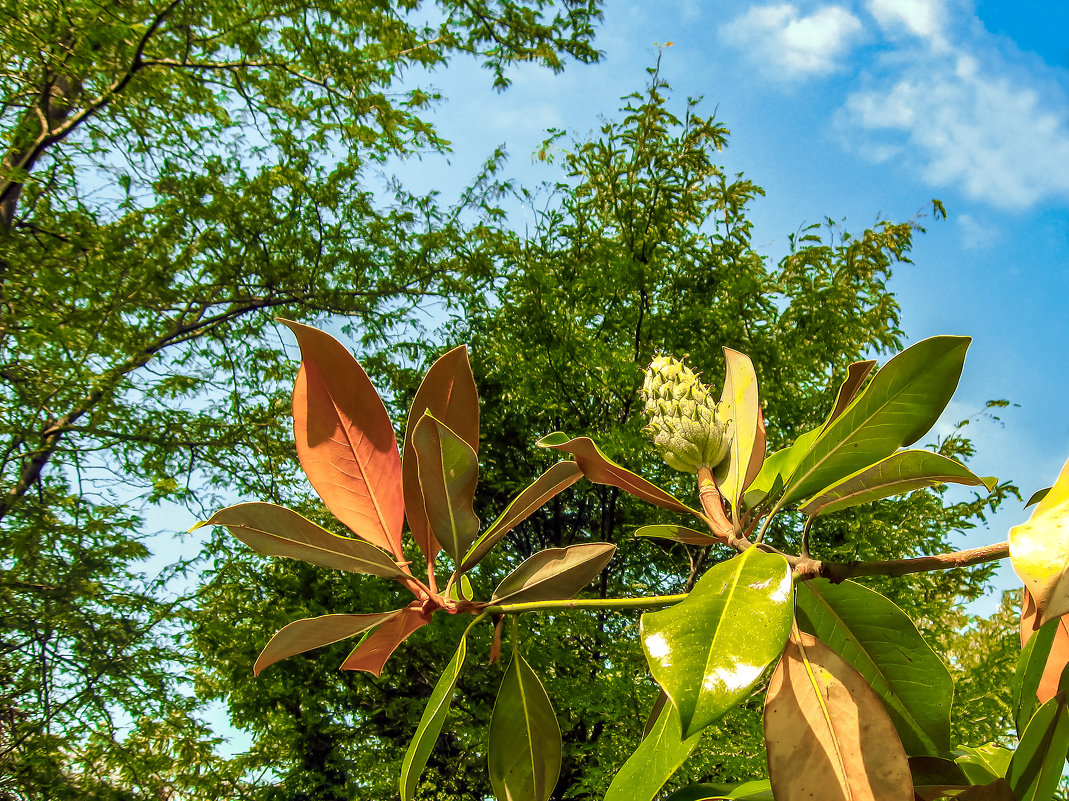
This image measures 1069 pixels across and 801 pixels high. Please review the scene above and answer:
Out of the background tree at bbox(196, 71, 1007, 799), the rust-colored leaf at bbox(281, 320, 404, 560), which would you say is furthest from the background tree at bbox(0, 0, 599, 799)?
the rust-colored leaf at bbox(281, 320, 404, 560)

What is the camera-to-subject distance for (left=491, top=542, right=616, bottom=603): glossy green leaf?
1.39ft

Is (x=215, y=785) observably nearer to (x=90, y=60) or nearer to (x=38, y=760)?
(x=38, y=760)

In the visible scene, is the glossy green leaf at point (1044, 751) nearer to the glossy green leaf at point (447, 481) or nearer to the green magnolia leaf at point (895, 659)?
the green magnolia leaf at point (895, 659)

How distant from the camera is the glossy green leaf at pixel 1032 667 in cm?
37

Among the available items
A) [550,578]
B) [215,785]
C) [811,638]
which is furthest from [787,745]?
[215,785]

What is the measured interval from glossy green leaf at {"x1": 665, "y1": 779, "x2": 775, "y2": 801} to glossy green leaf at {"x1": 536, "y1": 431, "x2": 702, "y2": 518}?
0.54 feet

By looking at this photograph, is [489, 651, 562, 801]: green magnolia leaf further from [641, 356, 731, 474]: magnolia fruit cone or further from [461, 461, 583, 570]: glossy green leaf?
[641, 356, 731, 474]: magnolia fruit cone

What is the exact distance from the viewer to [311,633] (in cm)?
42

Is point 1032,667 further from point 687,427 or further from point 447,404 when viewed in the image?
point 447,404

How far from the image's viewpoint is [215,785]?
4.03 meters

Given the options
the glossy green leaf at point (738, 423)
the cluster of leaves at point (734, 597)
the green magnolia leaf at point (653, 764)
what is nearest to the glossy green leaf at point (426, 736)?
the cluster of leaves at point (734, 597)

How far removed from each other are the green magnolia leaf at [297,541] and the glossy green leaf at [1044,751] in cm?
35

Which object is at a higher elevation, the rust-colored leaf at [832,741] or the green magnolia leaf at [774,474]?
the green magnolia leaf at [774,474]

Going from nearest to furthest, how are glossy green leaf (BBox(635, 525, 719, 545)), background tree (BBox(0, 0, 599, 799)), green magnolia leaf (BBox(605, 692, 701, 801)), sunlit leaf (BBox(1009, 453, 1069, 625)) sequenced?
sunlit leaf (BBox(1009, 453, 1069, 625))
green magnolia leaf (BBox(605, 692, 701, 801))
glossy green leaf (BBox(635, 525, 719, 545))
background tree (BBox(0, 0, 599, 799))
